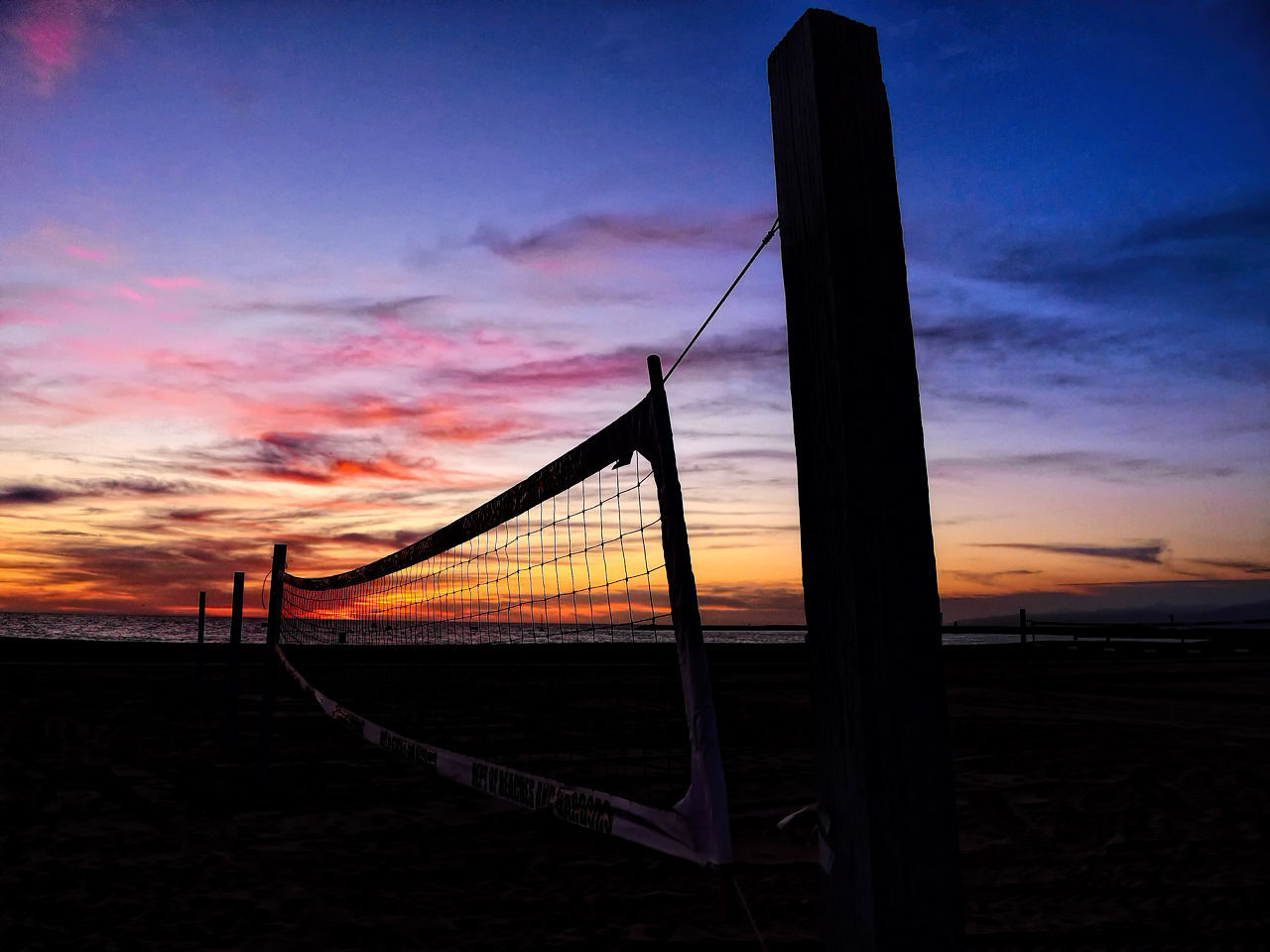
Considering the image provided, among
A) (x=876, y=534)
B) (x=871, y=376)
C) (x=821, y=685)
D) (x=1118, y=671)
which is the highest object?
(x=871, y=376)

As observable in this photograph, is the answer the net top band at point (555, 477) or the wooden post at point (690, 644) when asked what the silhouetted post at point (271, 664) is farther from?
the wooden post at point (690, 644)

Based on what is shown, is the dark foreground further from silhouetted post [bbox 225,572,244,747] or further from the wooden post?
the wooden post

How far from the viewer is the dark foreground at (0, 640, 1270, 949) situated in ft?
12.2

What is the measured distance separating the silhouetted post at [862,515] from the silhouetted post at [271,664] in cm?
607

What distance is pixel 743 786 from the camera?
22.0 ft

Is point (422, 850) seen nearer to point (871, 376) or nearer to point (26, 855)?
point (26, 855)

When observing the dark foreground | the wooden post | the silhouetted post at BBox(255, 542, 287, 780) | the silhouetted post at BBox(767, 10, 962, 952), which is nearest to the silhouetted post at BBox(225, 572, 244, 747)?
the dark foreground

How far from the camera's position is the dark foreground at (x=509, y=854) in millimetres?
3711

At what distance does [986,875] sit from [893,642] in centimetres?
351

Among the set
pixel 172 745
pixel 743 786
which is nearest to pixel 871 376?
pixel 743 786

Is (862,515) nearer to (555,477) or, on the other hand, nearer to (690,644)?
(690,644)

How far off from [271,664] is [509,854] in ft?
11.1

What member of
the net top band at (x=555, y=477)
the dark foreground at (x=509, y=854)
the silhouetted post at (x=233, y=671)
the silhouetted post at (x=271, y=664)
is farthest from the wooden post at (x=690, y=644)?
the silhouetted post at (x=233, y=671)

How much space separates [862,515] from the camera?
169cm
